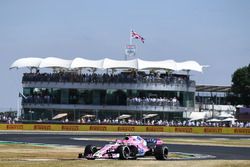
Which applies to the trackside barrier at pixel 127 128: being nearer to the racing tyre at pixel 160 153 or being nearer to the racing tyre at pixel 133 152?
the racing tyre at pixel 160 153

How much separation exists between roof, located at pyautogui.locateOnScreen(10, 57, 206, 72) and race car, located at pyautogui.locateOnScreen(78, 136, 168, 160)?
63.6 meters

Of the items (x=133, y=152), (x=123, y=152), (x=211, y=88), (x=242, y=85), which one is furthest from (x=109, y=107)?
(x=211, y=88)

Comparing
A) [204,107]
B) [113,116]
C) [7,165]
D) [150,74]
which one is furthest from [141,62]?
[7,165]

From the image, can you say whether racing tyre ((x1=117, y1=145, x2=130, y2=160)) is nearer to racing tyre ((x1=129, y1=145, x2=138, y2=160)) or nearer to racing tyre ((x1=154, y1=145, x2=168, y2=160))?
racing tyre ((x1=129, y1=145, x2=138, y2=160))

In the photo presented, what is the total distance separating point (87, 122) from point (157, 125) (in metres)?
9.54

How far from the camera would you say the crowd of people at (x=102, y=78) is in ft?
313

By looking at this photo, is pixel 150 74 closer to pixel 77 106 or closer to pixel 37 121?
pixel 77 106

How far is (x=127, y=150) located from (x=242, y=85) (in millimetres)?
117473

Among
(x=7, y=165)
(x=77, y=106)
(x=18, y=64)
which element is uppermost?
(x=18, y=64)

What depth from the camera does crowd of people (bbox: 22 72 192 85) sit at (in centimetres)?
9525

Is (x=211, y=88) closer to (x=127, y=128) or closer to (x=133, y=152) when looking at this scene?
(x=127, y=128)

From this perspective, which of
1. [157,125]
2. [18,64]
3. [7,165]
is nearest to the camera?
[7,165]

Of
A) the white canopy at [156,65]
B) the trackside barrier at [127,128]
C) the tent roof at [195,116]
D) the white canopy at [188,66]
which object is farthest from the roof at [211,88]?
the trackside barrier at [127,128]

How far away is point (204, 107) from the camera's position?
435ft
